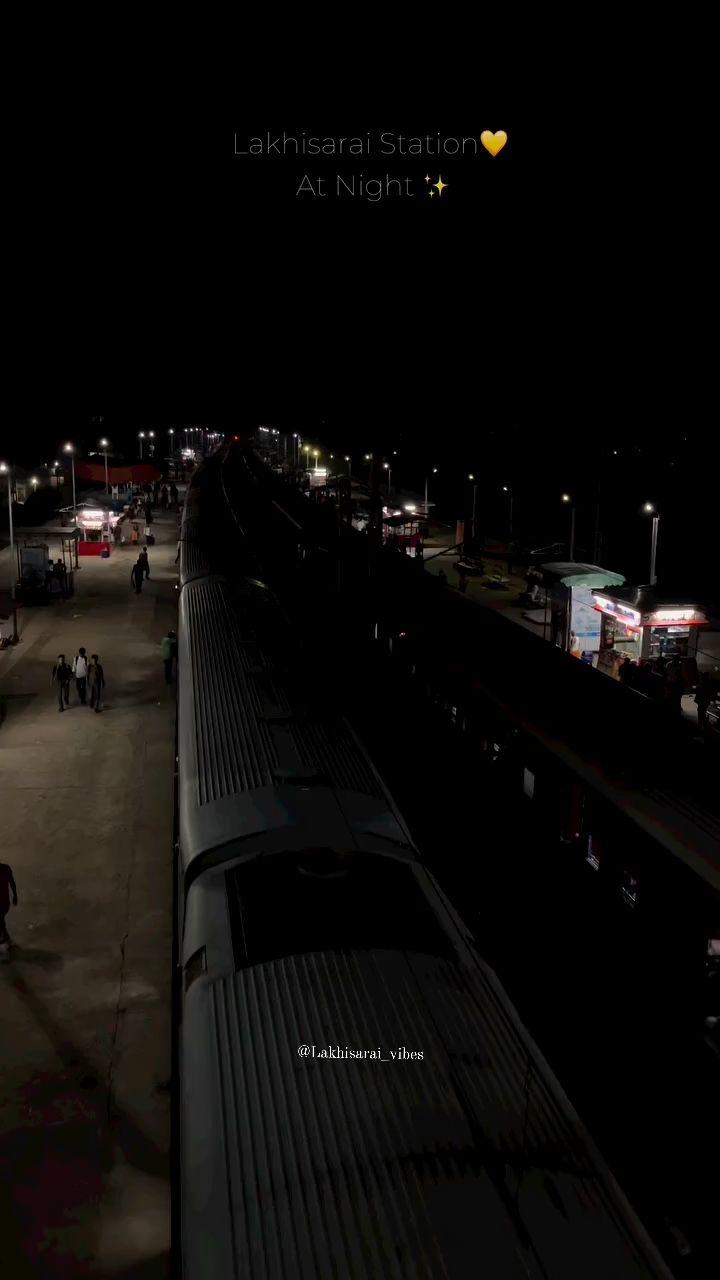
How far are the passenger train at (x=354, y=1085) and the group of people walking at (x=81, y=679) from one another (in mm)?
11373

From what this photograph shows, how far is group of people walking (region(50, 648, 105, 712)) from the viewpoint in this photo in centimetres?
1853

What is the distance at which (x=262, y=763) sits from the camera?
879cm

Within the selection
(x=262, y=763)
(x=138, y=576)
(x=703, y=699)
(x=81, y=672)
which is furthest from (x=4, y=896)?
(x=138, y=576)

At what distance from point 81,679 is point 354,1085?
15475 millimetres

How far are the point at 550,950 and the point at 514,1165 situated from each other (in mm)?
6665

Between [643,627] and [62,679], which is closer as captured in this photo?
[62,679]

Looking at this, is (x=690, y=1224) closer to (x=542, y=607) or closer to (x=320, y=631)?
(x=320, y=631)

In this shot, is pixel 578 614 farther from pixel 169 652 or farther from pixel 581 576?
pixel 169 652

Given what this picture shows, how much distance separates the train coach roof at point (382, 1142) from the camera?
3.77 metres

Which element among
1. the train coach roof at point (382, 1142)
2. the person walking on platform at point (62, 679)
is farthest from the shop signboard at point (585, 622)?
the train coach roof at point (382, 1142)

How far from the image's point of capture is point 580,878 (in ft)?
38.3

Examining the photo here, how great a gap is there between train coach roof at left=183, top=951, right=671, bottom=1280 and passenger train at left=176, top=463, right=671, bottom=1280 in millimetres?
10

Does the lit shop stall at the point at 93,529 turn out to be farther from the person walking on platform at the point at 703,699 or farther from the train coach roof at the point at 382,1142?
the train coach roof at the point at 382,1142

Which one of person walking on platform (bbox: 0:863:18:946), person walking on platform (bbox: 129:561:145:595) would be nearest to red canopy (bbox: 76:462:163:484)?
person walking on platform (bbox: 129:561:145:595)
